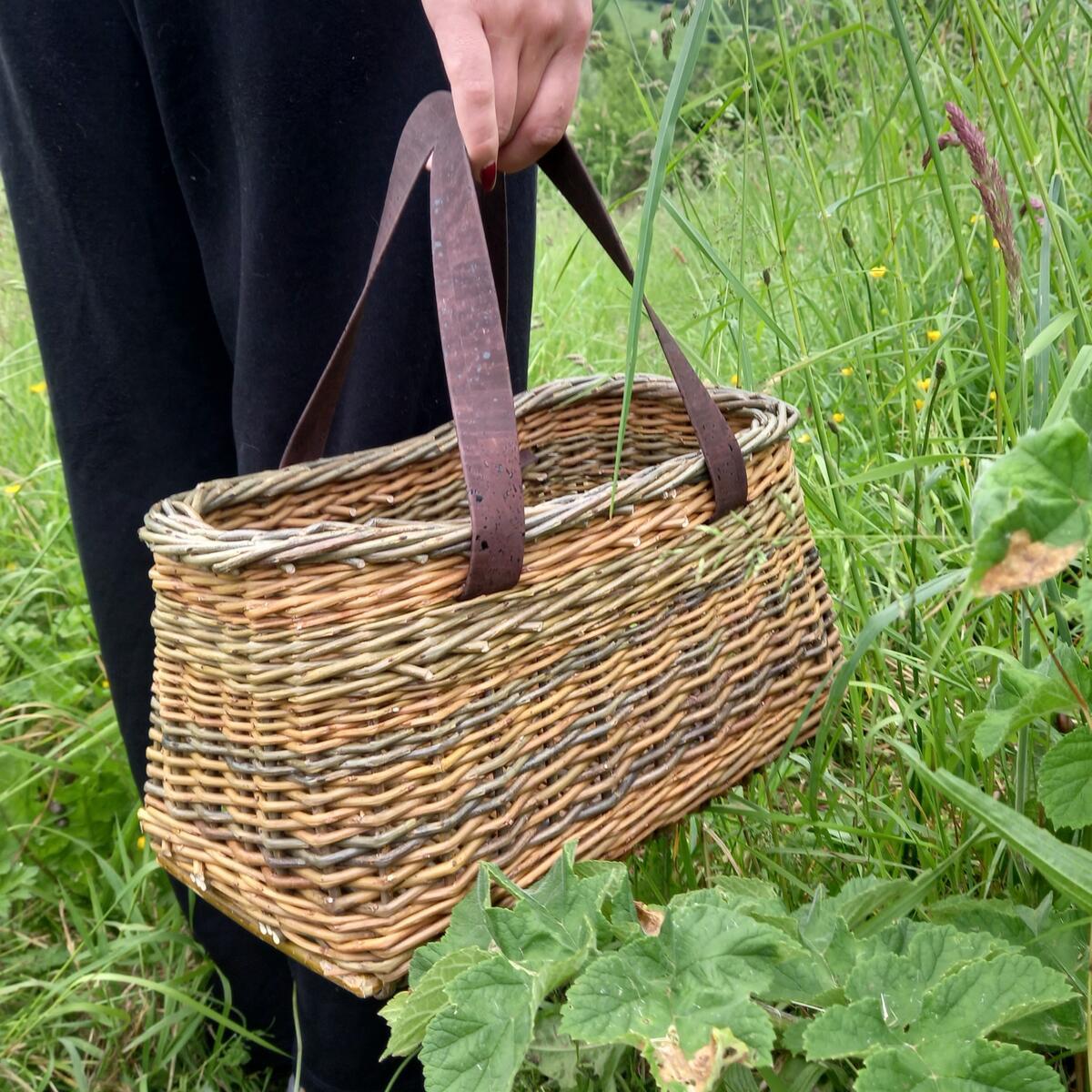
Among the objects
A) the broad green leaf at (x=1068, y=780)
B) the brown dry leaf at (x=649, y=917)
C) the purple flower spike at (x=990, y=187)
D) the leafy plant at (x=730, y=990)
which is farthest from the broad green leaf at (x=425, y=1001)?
the purple flower spike at (x=990, y=187)

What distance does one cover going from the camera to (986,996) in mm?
528

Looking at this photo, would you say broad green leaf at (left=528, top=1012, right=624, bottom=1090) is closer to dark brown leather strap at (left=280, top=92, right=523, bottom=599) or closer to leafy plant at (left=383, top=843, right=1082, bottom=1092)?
leafy plant at (left=383, top=843, right=1082, bottom=1092)

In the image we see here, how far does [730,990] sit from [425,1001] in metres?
0.21

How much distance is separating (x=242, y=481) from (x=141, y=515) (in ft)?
0.75

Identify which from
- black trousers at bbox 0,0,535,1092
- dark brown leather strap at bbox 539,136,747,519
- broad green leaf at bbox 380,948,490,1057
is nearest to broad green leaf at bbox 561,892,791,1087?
broad green leaf at bbox 380,948,490,1057

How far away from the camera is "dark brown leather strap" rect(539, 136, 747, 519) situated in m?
0.93

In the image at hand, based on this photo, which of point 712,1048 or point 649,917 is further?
point 649,917

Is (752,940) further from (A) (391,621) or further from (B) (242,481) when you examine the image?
(B) (242,481)

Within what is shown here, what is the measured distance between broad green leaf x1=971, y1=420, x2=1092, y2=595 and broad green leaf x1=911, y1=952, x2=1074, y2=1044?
23cm

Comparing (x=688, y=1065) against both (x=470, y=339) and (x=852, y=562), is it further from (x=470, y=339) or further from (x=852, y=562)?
(x=852, y=562)

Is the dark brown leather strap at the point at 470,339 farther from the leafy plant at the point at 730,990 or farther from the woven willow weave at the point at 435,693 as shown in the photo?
the leafy plant at the point at 730,990

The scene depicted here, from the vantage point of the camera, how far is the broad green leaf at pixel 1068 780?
0.59 meters

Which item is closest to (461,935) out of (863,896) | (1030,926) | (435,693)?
(435,693)

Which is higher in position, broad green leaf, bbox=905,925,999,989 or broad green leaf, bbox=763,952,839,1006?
broad green leaf, bbox=905,925,999,989
